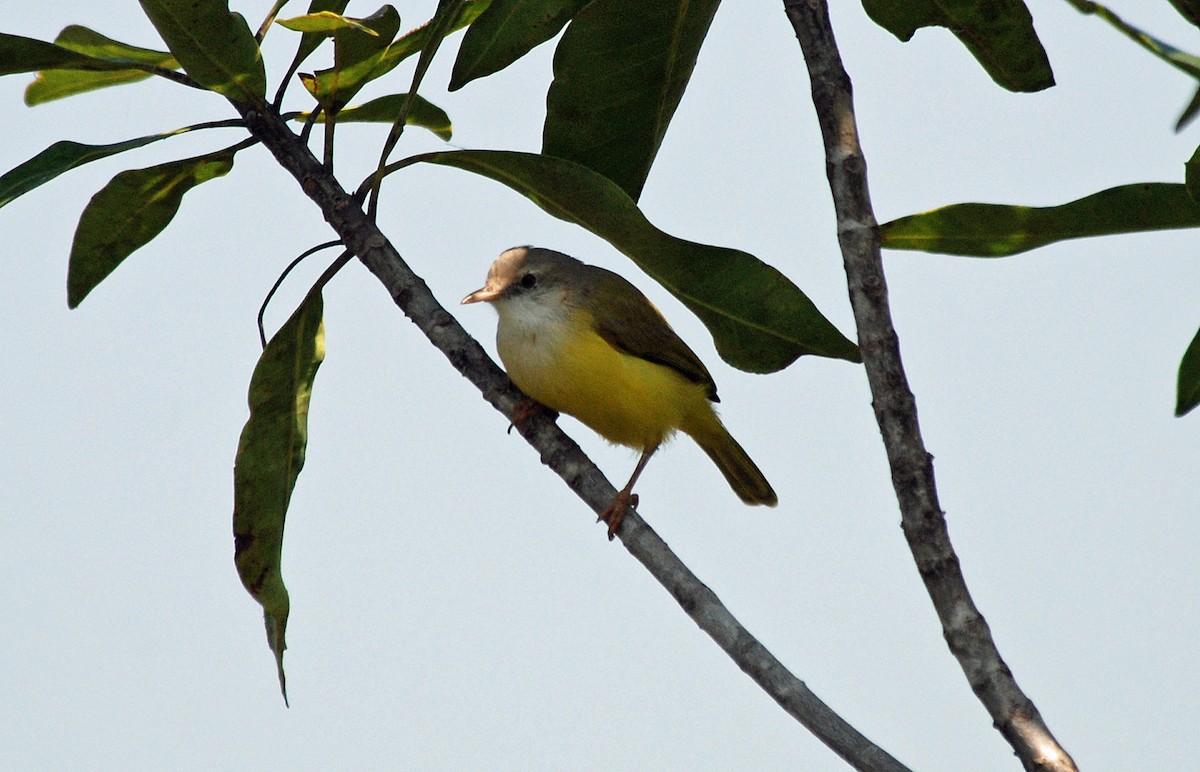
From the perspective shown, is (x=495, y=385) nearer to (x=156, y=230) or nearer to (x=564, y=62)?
(x=564, y=62)

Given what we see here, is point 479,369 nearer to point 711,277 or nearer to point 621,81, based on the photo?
point 711,277

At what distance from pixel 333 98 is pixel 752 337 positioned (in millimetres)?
1272

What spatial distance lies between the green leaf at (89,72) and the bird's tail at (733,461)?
2496 mm

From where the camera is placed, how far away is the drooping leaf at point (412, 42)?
3.35 m

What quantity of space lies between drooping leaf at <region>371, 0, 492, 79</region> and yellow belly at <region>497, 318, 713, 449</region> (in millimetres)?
1193

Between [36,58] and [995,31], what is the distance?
2349 mm

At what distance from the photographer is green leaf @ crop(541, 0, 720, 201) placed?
3307 millimetres

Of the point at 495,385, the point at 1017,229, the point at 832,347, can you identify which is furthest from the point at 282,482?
the point at 1017,229

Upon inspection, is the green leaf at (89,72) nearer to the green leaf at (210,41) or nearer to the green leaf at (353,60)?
the green leaf at (210,41)

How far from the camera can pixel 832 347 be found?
9.97ft

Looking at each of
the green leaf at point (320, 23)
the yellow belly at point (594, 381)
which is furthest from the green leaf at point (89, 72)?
the yellow belly at point (594, 381)

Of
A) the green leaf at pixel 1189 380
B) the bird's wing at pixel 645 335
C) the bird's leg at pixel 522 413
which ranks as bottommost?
the bird's leg at pixel 522 413

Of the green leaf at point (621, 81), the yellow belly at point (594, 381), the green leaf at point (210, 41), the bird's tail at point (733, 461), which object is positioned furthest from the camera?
the bird's tail at point (733, 461)

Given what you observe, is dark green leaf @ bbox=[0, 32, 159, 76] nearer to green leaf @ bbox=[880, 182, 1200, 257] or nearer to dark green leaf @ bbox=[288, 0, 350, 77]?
dark green leaf @ bbox=[288, 0, 350, 77]
